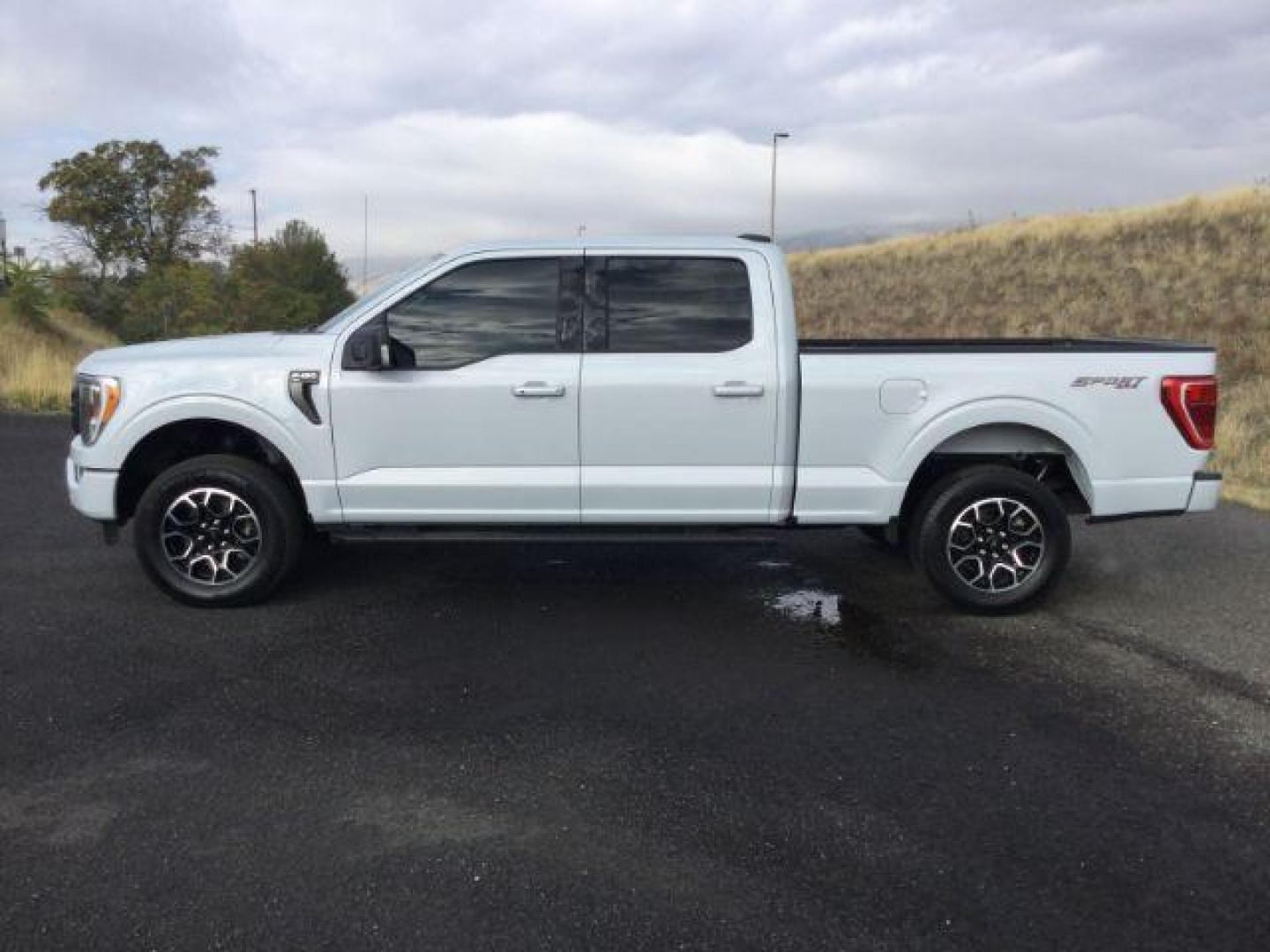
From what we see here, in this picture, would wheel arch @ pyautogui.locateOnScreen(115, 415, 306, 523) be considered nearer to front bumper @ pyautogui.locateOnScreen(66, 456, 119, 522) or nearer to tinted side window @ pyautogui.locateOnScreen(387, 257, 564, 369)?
front bumper @ pyautogui.locateOnScreen(66, 456, 119, 522)

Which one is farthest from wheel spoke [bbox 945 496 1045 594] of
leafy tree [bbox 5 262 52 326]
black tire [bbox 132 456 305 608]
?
leafy tree [bbox 5 262 52 326]

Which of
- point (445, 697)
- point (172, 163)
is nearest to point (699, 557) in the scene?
point (445, 697)

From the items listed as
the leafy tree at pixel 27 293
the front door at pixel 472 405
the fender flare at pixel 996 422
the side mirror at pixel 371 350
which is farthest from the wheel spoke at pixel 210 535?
the leafy tree at pixel 27 293

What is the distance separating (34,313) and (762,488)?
75.1ft

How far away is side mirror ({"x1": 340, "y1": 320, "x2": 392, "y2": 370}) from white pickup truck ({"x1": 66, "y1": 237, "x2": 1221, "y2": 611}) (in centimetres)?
4

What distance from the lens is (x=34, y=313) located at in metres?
23.0

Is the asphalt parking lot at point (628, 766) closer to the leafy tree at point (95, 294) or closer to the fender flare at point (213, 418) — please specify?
the fender flare at point (213, 418)

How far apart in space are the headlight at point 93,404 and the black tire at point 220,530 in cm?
41

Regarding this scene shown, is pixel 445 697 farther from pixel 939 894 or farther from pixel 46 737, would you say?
pixel 939 894

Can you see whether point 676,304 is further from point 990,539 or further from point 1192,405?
point 1192,405

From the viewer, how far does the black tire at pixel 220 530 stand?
5.47 metres

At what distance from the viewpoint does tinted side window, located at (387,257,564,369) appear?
5434 millimetres

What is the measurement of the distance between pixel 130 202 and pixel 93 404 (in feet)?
140

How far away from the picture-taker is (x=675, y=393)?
5.37 m
